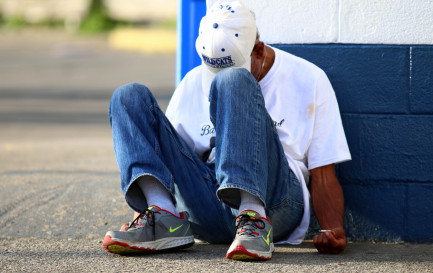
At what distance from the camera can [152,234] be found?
2672 millimetres

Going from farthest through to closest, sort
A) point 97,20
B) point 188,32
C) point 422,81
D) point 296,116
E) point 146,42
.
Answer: point 97,20 < point 146,42 < point 188,32 < point 422,81 < point 296,116

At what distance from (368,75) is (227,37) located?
2.38 feet

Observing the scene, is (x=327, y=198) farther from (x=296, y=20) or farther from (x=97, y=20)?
(x=97, y=20)

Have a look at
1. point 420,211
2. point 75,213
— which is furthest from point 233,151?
point 75,213

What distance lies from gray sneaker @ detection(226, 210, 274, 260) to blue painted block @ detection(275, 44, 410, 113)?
0.81 meters

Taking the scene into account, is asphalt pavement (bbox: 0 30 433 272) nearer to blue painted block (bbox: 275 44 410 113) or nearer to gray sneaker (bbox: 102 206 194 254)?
gray sneaker (bbox: 102 206 194 254)

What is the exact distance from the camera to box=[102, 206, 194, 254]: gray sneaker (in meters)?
2.61

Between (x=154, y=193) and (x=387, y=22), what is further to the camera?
(x=387, y=22)

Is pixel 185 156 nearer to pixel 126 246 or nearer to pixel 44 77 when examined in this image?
pixel 126 246

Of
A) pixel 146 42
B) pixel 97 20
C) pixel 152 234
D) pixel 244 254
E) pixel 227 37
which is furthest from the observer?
pixel 97 20

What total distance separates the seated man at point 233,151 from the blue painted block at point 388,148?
0.27 meters

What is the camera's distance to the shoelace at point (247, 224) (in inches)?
101

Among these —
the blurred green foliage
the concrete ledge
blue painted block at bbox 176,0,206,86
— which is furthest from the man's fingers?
the blurred green foliage

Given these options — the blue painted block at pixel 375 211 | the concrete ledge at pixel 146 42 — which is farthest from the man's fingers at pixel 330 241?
the concrete ledge at pixel 146 42
